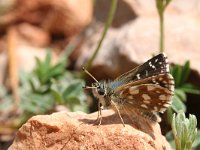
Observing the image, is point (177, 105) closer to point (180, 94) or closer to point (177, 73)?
point (180, 94)

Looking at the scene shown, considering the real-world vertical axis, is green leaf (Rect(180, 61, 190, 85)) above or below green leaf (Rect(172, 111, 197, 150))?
above

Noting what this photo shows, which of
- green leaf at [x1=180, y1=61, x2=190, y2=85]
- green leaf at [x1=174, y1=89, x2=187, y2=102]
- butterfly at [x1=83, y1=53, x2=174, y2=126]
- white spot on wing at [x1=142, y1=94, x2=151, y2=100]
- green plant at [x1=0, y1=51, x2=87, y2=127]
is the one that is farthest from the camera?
green plant at [x1=0, y1=51, x2=87, y2=127]

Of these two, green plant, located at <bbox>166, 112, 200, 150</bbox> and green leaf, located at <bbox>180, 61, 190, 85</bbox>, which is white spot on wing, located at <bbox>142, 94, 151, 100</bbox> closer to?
green plant, located at <bbox>166, 112, 200, 150</bbox>

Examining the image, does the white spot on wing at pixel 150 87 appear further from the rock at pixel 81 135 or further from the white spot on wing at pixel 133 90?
the rock at pixel 81 135

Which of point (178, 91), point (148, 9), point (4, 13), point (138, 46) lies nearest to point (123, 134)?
point (178, 91)

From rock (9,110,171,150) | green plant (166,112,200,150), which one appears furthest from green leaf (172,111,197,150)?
rock (9,110,171,150)

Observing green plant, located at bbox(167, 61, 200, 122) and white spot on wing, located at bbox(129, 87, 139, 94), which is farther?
green plant, located at bbox(167, 61, 200, 122)

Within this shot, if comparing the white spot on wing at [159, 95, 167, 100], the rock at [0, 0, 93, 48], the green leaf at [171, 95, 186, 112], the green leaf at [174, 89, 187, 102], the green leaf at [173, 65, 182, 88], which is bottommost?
the green leaf at [171, 95, 186, 112]
